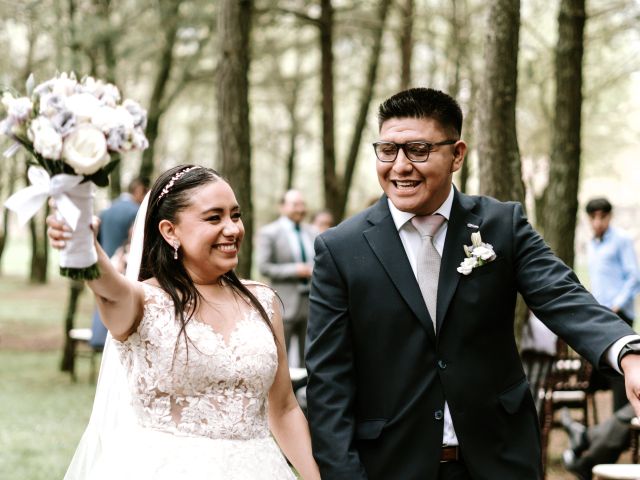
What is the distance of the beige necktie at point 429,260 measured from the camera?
367cm

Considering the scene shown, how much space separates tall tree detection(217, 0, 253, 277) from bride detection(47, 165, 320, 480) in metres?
5.98

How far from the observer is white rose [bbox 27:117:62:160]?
283 centimetres

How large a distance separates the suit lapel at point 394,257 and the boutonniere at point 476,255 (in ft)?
0.66

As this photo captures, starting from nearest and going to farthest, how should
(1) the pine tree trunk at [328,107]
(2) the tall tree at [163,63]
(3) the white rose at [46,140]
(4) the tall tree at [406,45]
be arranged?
(3) the white rose at [46,140] < (1) the pine tree trunk at [328,107] < (4) the tall tree at [406,45] < (2) the tall tree at [163,63]

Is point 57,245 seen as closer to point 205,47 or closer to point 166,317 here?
point 166,317

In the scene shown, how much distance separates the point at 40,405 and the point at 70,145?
995 cm

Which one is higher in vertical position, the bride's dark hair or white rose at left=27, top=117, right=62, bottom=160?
white rose at left=27, top=117, right=62, bottom=160

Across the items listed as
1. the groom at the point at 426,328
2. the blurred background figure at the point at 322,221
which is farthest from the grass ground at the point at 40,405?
the groom at the point at 426,328

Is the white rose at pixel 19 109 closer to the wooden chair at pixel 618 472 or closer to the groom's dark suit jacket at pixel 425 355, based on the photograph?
the groom's dark suit jacket at pixel 425 355

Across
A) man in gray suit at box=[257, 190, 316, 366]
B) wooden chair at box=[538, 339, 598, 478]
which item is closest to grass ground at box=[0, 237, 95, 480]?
man in gray suit at box=[257, 190, 316, 366]

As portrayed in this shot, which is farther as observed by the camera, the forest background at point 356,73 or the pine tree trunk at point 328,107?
the pine tree trunk at point 328,107

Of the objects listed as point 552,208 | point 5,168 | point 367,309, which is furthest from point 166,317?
point 5,168

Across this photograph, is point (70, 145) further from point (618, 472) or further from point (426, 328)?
point (618, 472)

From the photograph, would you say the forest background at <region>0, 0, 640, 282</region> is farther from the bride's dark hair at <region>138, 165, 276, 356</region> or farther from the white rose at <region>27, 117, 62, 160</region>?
the bride's dark hair at <region>138, 165, 276, 356</region>
